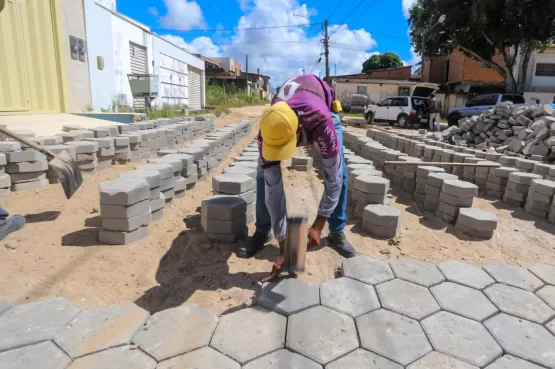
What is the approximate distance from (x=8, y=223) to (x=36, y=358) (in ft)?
6.21

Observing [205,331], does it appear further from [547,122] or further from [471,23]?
[471,23]

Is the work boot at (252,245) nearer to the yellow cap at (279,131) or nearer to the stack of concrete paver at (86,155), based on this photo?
the yellow cap at (279,131)

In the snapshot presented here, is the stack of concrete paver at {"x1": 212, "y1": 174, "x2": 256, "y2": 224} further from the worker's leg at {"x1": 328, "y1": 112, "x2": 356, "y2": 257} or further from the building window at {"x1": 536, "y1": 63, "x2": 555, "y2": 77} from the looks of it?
the building window at {"x1": 536, "y1": 63, "x2": 555, "y2": 77}

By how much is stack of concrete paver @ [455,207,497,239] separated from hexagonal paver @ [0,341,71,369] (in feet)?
11.1

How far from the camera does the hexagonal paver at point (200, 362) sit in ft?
4.98

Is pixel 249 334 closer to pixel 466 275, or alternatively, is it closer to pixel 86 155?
pixel 466 275

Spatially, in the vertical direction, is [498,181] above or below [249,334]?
above

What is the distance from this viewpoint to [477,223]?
3381mm

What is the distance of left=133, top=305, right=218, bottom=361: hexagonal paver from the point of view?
5.24ft

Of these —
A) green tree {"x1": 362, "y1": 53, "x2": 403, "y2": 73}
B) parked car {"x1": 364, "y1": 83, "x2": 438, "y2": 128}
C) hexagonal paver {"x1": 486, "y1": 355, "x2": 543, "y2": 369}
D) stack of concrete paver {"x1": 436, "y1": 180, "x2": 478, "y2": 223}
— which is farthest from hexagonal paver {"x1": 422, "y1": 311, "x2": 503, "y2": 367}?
green tree {"x1": 362, "y1": 53, "x2": 403, "y2": 73}

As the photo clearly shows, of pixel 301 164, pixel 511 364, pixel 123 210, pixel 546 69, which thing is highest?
pixel 546 69

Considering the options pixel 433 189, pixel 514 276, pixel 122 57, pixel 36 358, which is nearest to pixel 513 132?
pixel 433 189

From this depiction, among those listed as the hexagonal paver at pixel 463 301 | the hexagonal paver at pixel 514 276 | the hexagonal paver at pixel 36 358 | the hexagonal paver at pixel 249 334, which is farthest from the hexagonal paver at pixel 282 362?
the hexagonal paver at pixel 514 276

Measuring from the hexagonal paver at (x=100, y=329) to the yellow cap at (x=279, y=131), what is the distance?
3.50ft
